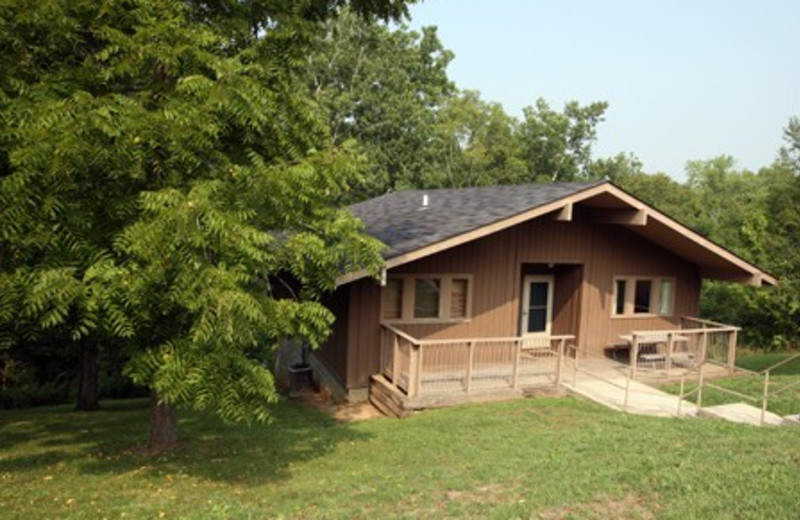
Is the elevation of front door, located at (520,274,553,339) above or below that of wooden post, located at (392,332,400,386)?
above

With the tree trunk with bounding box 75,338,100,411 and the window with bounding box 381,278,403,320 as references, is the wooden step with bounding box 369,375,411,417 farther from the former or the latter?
the tree trunk with bounding box 75,338,100,411

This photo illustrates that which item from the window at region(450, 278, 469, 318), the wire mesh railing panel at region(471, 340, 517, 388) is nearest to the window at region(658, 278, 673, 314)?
the wire mesh railing panel at region(471, 340, 517, 388)

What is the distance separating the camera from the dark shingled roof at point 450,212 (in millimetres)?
12258

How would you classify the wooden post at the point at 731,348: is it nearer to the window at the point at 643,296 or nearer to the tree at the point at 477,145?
the window at the point at 643,296

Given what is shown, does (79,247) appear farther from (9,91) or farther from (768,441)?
(768,441)

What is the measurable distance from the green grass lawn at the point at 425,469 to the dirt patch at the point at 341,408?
2.46 ft

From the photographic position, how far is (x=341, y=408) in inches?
490

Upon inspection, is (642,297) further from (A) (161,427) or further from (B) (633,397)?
(A) (161,427)

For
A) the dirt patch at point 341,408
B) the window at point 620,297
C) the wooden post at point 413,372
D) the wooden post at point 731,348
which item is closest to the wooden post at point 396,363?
the wooden post at point 413,372

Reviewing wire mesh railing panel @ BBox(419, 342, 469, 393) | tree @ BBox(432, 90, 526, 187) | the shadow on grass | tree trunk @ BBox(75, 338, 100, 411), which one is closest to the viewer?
the shadow on grass

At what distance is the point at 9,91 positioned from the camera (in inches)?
258

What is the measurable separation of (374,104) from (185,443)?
93.8 feet

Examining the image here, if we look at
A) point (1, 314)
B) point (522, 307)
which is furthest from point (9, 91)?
point (522, 307)

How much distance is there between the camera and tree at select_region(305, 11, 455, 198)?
114ft
